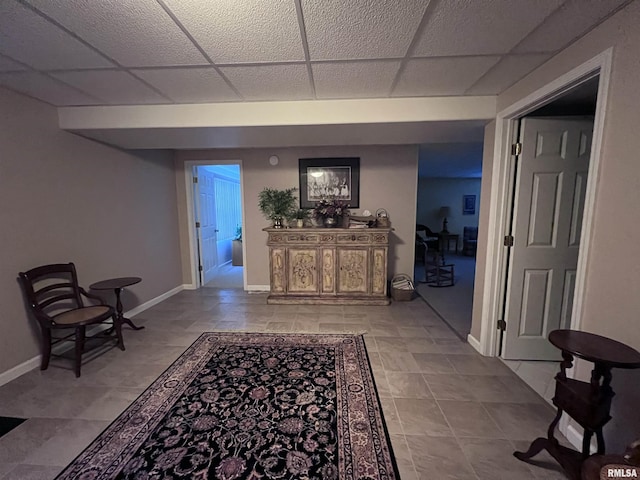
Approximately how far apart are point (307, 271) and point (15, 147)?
3049mm

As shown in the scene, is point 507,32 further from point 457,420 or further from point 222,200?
point 222,200

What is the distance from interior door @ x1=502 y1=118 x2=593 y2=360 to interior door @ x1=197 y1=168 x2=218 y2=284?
4.47m

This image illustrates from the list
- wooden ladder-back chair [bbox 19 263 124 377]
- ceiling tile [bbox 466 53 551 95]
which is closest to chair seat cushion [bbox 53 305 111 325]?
wooden ladder-back chair [bbox 19 263 124 377]

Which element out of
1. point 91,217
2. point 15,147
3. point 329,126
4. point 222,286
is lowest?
point 222,286

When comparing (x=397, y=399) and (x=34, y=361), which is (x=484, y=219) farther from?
(x=34, y=361)

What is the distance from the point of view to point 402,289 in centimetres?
395

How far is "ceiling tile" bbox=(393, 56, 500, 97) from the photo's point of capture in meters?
1.76

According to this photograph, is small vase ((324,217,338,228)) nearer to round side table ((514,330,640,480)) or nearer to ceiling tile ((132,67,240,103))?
ceiling tile ((132,67,240,103))

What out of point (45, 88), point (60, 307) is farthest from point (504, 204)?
point (60, 307)

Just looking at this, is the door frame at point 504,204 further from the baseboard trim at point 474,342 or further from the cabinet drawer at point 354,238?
the cabinet drawer at point 354,238

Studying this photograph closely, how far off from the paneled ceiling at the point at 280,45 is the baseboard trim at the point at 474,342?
88.5 inches

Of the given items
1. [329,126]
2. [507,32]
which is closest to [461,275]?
[329,126]

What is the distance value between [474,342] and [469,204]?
6.81 metres

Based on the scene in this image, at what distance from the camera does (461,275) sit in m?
5.48
